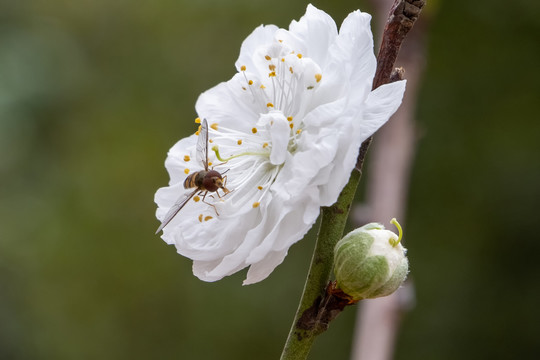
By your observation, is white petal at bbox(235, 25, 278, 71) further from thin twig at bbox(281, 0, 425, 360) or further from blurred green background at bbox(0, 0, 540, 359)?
blurred green background at bbox(0, 0, 540, 359)

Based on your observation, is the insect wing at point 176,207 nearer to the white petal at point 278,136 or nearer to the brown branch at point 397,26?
the white petal at point 278,136

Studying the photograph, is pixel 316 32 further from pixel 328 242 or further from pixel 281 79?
pixel 328 242

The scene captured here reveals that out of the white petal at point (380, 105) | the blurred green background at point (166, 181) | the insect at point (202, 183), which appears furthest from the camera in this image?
the blurred green background at point (166, 181)

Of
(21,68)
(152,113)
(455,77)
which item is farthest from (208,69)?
(455,77)

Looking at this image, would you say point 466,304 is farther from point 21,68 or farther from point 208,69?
point 21,68

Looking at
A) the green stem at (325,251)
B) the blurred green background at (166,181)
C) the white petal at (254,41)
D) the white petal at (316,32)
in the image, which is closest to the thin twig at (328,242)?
the green stem at (325,251)

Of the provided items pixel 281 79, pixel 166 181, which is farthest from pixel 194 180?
pixel 166 181

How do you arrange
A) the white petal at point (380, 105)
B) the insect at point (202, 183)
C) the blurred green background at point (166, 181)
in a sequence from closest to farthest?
the white petal at point (380, 105)
the insect at point (202, 183)
the blurred green background at point (166, 181)
